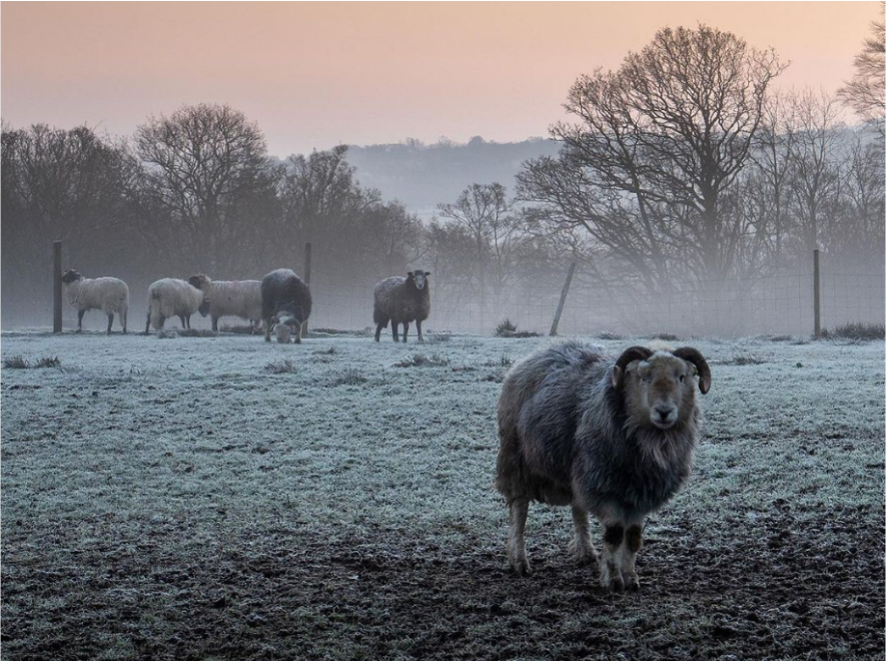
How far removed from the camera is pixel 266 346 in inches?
730

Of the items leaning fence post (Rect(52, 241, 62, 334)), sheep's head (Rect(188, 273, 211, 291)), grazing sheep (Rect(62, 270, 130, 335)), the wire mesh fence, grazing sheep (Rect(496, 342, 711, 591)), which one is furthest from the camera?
sheep's head (Rect(188, 273, 211, 291))

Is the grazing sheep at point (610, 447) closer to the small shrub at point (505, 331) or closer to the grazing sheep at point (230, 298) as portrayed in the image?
the small shrub at point (505, 331)

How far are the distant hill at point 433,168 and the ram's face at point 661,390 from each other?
65740mm

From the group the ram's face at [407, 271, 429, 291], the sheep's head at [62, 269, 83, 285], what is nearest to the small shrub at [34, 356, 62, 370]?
the ram's face at [407, 271, 429, 291]

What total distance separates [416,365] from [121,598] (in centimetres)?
909

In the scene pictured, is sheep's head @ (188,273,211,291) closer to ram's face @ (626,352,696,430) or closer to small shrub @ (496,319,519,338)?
small shrub @ (496,319,519,338)

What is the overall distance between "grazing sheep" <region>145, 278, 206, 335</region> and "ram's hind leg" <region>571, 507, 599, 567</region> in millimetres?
22640

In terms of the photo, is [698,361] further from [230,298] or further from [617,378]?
[230,298]

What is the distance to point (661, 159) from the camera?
30641 mm

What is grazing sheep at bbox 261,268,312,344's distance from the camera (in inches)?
820

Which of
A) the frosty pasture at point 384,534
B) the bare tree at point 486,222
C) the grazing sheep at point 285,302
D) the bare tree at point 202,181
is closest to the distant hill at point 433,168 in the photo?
the bare tree at point 486,222

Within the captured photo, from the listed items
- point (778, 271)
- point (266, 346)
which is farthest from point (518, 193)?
point (266, 346)

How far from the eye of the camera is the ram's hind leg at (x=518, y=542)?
5.49m

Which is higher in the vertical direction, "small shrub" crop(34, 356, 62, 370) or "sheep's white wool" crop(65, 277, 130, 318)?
"sheep's white wool" crop(65, 277, 130, 318)
